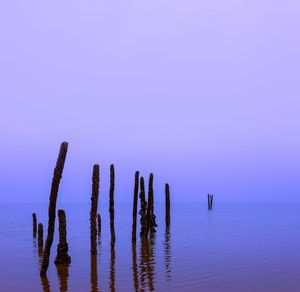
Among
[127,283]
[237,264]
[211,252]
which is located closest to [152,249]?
[211,252]

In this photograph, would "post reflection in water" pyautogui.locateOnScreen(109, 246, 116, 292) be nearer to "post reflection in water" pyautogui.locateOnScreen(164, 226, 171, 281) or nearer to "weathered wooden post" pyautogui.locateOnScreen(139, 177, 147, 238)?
"post reflection in water" pyautogui.locateOnScreen(164, 226, 171, 281)

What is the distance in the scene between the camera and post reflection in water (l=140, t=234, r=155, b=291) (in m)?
16.8

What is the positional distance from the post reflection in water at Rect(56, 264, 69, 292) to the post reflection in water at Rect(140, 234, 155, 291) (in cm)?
265

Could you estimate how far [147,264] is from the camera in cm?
2123

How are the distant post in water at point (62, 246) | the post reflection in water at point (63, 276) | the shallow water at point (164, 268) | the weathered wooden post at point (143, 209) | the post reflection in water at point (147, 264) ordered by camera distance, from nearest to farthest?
1. the post reflection in water at point (63, 276)
2. the shallow water at point (164, 268)
3. the post reflection in water at point (147, 264)
4. the distant post in water at point (62, 246)
5. the weathered wooden post at point (143, 209)

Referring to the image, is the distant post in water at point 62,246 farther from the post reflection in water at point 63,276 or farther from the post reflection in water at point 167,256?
the post reflection in water at point 167,256

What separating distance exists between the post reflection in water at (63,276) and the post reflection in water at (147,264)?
2649 mm

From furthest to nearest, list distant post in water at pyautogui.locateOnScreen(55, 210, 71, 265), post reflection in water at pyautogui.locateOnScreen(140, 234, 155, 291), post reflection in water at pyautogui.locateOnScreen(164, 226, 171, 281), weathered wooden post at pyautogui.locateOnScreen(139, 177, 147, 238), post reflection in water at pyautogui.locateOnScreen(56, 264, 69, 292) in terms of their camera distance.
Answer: weathered wooden post at pyautogui.locateOnScreen(139, 177, 147, 238)
distant post in water at pyautogui.locateOnScreen(55, 210, 71, 265)
post reflection in water at pyautogui.locateOnScreen(164, 226, 171, 281)
post reflection in water at pyautogui.locateOnScreen(140, 234, 155, 291)
post reflection in water at pyautogui.locateOnScreen(56, 264, 69, 292)

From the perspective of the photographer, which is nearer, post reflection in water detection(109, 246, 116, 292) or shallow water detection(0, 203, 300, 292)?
post reflection in water detection(109, 246, 116, 292)

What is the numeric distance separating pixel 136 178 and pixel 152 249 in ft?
14.1

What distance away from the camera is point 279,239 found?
112 feet

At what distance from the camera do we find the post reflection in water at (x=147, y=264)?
1675 cm

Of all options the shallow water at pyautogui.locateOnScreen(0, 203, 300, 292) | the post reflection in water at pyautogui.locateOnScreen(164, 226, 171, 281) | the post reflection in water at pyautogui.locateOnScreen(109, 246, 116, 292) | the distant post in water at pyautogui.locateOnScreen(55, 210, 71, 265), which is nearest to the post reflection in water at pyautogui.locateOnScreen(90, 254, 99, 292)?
the shallow water at pyautogui.locateOnScreen(0, 203, 300, 292)

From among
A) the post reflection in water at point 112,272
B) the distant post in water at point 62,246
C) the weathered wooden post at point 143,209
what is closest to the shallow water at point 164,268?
the post reflection in water at point 112,272
